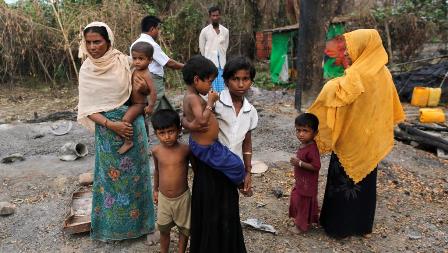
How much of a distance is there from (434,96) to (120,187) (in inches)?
287

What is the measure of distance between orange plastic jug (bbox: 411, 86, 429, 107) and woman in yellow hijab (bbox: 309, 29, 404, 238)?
570 centimetres

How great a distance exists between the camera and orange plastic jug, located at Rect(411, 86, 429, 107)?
8078 mm

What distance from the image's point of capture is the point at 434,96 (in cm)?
808

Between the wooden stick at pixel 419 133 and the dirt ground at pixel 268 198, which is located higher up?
the wooden stick at pixel 419 133

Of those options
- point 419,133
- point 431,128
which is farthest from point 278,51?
point 419,133

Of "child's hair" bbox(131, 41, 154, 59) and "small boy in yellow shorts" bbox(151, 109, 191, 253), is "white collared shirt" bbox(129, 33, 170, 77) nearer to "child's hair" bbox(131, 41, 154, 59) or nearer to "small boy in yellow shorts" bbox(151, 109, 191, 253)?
"child's hair" bbox(131, 41, 154, 59)

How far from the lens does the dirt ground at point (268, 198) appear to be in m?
3.20

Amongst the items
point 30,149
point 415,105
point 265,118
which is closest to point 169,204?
point 30,149

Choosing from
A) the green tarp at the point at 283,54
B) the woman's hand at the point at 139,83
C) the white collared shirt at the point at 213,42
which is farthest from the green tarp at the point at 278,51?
the woman's hand at the point at 139,83

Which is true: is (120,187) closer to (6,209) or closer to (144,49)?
(144,49)

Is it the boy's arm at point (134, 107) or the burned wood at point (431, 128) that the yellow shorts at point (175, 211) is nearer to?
the boy's arm at point (134, 107)

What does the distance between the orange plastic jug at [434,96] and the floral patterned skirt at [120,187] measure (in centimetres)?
699

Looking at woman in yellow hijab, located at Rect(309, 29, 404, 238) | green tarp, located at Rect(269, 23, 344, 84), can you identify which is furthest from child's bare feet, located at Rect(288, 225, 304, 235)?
green tarp, located at Rect(269, 23, 344, 84)

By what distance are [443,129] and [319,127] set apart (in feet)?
13.2
